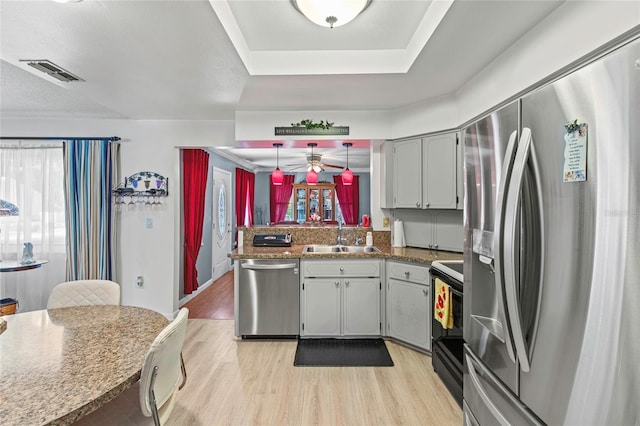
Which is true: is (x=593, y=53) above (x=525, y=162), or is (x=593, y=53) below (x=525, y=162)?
above

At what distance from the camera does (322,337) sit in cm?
323

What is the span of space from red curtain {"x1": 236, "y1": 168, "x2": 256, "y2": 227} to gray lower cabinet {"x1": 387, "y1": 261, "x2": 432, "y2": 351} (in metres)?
4.84

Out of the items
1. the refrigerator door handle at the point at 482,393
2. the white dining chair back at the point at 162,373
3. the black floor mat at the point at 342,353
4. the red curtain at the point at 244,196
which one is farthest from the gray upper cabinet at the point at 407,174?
the red curtain at the point at 244,196

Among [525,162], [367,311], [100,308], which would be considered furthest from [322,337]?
[525,162]

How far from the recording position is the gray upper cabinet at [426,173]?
3068 mm

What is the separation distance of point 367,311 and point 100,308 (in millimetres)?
2231

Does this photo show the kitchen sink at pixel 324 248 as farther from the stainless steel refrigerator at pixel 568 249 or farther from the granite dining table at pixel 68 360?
the stainless steel refrigerator at pixel 568 249

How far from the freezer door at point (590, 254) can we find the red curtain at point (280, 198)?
8.44 meters

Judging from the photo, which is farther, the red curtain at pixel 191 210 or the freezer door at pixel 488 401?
the red curtain at pixel 191 210

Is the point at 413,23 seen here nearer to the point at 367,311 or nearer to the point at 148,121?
the point at 367,311

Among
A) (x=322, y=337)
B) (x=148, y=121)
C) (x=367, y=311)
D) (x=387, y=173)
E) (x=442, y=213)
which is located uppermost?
(x=148, y=121)

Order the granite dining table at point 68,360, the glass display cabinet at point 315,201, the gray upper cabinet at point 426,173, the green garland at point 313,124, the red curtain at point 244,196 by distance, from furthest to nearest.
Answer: the glass display cabinet at point 315,201, the red curtain at point 244,196, the green garland at point 313,124, the gray upper cabinet at point 426,173, the granite dining table at point 68,360

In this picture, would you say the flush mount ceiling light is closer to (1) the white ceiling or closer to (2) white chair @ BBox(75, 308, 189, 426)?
(1) the white ceiling

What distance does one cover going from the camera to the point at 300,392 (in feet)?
7.68
